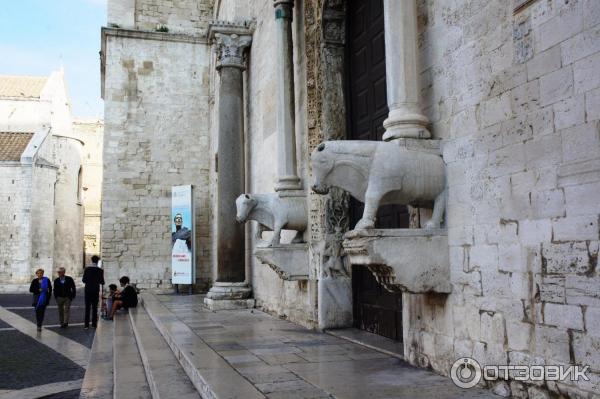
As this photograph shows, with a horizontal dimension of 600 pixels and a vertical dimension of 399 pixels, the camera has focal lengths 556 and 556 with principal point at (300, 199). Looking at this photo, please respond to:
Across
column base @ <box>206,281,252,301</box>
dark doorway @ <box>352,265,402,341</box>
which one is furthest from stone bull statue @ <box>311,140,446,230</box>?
column base @ <box>206,281,252,301</box>

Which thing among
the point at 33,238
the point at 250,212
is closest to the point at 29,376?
the point at 250,212

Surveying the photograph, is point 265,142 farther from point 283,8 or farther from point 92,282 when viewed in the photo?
point 92,282

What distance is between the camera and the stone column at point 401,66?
4.24 m

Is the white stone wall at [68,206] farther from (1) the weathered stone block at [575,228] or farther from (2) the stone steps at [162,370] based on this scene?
(1) the weathered stone block at [575,228]

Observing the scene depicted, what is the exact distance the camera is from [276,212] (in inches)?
291

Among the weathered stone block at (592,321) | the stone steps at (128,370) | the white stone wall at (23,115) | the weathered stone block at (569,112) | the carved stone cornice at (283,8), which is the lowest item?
the stone steps at (128,370)

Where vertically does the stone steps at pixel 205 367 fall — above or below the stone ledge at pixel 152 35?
below

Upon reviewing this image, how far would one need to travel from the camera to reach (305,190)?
754 cm

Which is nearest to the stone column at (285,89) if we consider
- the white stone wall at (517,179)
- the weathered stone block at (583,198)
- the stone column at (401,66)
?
the stone column at (401,66)

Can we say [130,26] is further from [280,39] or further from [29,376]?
[29,376]

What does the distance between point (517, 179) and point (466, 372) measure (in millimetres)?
1372

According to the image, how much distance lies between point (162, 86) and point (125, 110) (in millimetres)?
1225

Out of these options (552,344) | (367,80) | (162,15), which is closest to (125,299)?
(367,80)

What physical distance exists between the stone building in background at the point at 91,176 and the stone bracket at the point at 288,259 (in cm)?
3598
